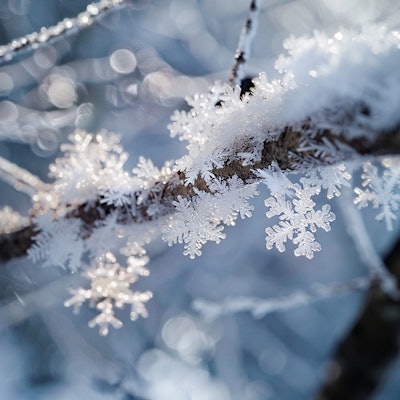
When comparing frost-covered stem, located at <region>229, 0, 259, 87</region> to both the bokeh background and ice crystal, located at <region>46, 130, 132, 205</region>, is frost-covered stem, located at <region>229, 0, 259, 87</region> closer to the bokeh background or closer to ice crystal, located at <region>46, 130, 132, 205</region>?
ice crystal, located at <region>46, 130, 132, 205</region>

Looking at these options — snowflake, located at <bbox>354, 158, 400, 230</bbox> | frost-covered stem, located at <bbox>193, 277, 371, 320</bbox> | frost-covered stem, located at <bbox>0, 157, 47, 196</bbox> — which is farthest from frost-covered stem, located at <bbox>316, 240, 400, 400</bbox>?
frost-covered stem, located at <bbox>0, 157, 47, 196</bbox>

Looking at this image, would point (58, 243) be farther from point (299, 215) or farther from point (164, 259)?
point (164, 259)

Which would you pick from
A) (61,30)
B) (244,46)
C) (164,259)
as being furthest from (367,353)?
(164,259)

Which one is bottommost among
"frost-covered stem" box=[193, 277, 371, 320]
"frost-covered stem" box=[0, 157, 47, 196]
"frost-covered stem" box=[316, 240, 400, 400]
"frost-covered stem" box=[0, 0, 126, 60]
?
"frost-covered stem" box=[316, 240, 400, 400]

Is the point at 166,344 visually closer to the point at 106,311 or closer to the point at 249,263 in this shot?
the point at 249,263

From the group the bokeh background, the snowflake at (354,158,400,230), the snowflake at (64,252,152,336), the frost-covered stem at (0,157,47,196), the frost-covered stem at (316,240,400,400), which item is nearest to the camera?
the frost-covered stem at (316,240,400,400)

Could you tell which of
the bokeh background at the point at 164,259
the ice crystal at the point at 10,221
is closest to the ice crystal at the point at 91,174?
the ice crystal at the point at 10,221

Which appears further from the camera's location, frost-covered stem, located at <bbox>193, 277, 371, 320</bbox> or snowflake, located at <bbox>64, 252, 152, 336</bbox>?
snowflake, located at <bbox>64, 252, 152, 336</bbox>
